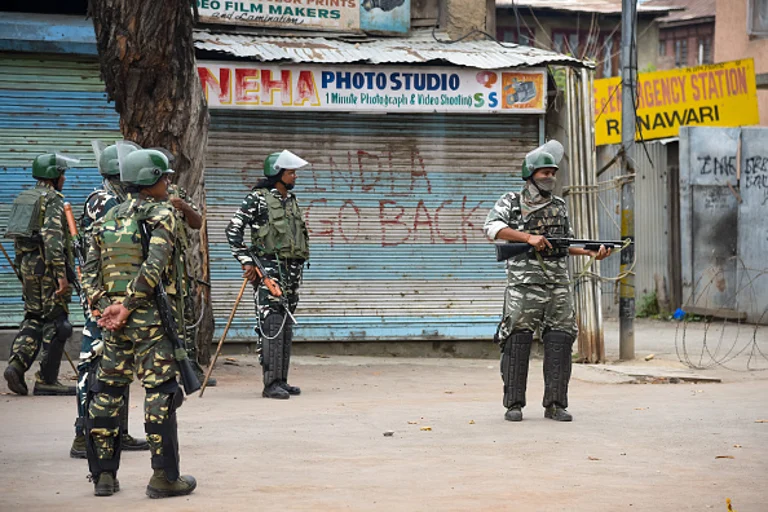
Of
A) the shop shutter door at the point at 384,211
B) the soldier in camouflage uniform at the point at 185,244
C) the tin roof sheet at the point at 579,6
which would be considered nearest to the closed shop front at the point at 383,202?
the shop shutter door at the point at 384,211

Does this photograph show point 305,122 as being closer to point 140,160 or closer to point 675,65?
point 140,160

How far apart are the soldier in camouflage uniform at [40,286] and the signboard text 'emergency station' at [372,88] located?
2.70 metres

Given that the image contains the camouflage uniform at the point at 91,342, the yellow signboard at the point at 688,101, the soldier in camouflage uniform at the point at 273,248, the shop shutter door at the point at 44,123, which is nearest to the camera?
the camouflage uniform at the point at 91,342

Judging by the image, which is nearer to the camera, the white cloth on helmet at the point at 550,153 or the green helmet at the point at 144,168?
the green helmet at the point at 144,168

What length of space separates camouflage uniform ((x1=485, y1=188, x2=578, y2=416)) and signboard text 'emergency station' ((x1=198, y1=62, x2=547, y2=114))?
4334 millimetres

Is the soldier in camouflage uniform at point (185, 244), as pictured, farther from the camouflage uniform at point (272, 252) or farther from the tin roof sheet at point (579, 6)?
the tin roof sheet at point (579, 6)

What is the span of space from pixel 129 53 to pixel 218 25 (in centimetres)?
259

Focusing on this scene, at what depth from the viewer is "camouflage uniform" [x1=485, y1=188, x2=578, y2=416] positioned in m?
8.05

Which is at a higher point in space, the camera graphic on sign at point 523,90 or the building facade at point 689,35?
the building facade at point 689,35

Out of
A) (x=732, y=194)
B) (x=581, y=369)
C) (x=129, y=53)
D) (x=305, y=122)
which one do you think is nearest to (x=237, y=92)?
(x=305, y=122)

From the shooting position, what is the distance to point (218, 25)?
41.0ft

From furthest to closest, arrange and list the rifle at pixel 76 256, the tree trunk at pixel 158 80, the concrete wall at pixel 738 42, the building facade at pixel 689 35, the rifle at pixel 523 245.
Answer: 1. the building facade at pixel 689 35
2. the concrete wall at pixel 738 42
3. the tree trunk at pixel 158 80
4. the rifle at pixel 523 245
5. the rifle at pixel 76 256

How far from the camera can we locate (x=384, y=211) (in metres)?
12.7

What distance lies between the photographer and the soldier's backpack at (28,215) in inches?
367
